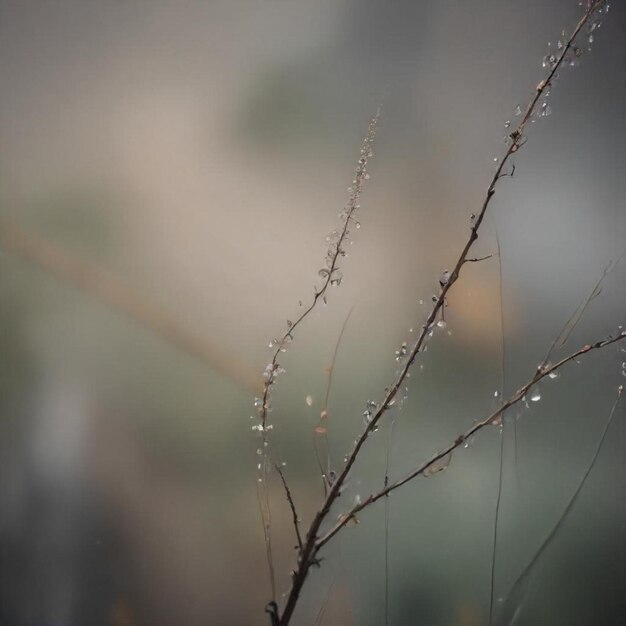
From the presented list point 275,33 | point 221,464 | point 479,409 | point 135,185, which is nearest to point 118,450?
point 221,464

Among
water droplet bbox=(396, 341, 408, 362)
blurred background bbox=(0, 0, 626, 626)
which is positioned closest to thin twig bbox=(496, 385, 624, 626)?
blurred background bbox=(0, 0, 626, 626)

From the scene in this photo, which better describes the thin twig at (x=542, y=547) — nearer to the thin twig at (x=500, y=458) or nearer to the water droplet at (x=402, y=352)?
the thin twig at (x=500, y=458)

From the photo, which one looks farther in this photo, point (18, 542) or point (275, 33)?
point (275, 33)

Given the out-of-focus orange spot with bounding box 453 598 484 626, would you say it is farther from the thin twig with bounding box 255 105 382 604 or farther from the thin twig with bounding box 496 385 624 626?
the thin twig with bounding box 255 105 382 604

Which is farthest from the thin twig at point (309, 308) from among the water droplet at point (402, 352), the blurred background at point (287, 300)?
the water droplet at point (402, 352)

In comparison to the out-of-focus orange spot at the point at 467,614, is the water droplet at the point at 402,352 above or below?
above

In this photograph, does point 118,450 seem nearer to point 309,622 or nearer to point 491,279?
point 309,622

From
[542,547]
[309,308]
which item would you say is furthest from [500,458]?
[309,308]

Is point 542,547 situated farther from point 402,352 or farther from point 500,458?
point 402,352

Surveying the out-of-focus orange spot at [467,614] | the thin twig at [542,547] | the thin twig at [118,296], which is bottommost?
the out-of-focus orange spot at [467,614]
